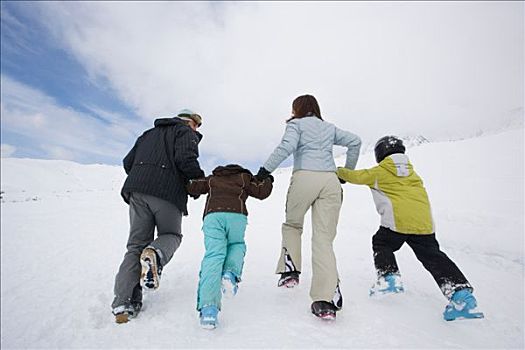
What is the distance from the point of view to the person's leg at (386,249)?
2846 mm

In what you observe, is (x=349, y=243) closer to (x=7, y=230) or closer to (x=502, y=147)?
(x=502, y=147)

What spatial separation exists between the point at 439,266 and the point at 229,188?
220 centimetres

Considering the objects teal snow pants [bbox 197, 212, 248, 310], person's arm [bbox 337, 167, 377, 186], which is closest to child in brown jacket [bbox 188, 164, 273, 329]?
teal snow pants [bbox 197, 212, 248, 310]

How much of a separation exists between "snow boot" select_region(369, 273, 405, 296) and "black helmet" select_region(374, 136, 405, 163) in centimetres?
139

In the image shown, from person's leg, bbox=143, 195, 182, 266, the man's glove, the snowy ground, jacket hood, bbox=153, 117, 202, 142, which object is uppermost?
jacket hood, bbox=153, 117, 202, 142

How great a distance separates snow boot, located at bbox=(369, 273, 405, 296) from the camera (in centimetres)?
274

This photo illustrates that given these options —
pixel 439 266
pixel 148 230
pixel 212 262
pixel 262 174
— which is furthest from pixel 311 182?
pixel 148 230

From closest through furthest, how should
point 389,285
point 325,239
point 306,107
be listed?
point 389,285, point 325,239, point 306,107

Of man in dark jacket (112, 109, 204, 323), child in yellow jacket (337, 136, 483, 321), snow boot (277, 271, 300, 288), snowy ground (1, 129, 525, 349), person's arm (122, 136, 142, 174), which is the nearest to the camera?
snowy ground (1, 129, 525, 349)

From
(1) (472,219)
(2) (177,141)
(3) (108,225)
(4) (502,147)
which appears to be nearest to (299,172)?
(2) (177,141)

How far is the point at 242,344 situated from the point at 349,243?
3948mm

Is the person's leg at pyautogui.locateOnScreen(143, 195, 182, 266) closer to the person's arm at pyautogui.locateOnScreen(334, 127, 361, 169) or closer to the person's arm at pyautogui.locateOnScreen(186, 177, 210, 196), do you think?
the person's arm at pyautogui.locateOnScreen(186, 177, 210, 196)

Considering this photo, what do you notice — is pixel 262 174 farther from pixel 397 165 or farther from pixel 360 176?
pixel 397 165

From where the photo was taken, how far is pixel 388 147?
3.34 meters
